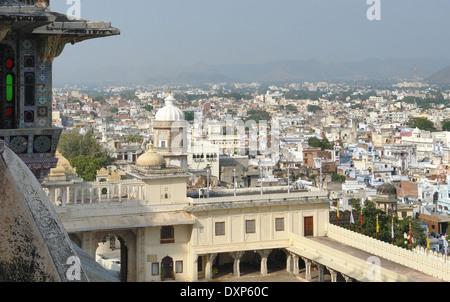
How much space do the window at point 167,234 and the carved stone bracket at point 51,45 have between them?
13.6 m

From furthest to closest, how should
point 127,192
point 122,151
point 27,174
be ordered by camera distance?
point 122,151
point 127,192
point 27,174

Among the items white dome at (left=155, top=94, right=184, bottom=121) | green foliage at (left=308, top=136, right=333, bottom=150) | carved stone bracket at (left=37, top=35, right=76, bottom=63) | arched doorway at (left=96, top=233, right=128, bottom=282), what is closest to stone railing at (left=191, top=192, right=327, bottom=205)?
arched doorway at (left=96, top=233, right=128, bottom=282)

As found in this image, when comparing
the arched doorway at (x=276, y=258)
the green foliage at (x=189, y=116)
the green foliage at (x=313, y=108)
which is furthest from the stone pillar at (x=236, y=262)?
the green foliage at (x=313, y=108)

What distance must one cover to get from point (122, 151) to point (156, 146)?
2497cm

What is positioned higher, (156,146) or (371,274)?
(156,146)

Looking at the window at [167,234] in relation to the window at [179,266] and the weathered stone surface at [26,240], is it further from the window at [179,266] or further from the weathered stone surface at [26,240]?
the weathered stone surface at [26,240]

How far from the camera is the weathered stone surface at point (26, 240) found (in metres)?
3.15


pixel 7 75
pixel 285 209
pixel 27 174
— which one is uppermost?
pixel 7 75

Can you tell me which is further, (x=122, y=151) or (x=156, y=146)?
(x=122, y=151)

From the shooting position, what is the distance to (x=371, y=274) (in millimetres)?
16750

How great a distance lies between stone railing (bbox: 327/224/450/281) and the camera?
16.2 m
